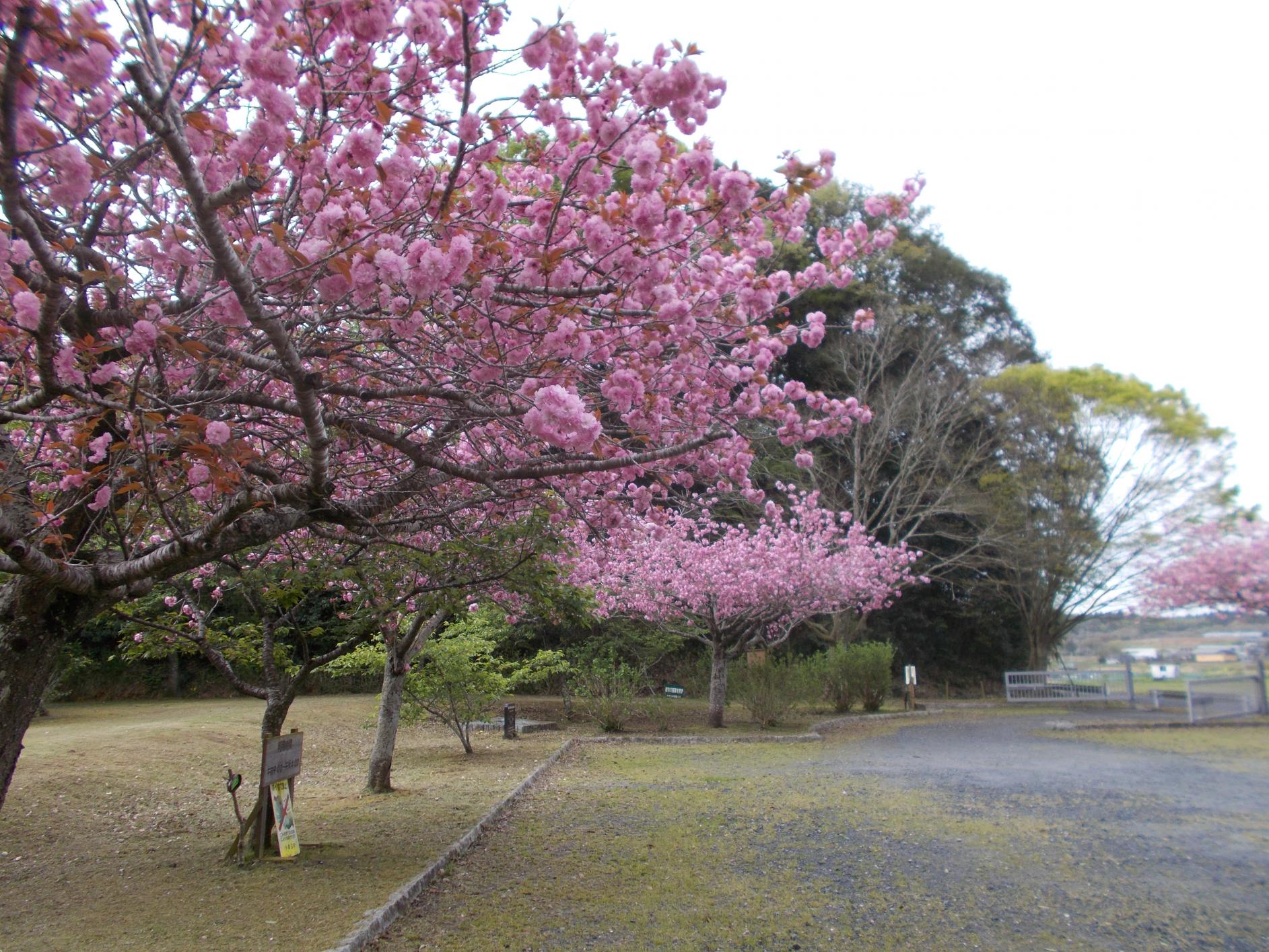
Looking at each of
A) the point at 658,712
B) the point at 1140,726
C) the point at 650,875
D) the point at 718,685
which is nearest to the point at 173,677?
the point at 658,712

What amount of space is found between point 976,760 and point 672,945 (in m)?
7.40

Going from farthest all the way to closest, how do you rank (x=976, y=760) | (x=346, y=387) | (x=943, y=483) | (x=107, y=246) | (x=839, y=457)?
1. (x=839, y=457)
2. (x=943, y=483)
3. (x=976, y=760)
4. (x=107, y=246)
5. (x=346, y=387)

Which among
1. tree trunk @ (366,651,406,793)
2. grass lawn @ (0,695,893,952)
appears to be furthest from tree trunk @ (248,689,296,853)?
tree trunk @ (366,651,406,793)

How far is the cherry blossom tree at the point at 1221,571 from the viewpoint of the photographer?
43.2 feet

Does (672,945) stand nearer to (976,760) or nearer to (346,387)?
(346,387)

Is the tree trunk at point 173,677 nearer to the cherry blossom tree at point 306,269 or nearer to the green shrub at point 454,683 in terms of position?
the green shrub at point 454,683

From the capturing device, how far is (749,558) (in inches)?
529

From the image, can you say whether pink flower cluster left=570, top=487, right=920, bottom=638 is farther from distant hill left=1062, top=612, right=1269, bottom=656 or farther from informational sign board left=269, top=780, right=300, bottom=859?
informational sign board left=269, top=780, right=300, bottom=859

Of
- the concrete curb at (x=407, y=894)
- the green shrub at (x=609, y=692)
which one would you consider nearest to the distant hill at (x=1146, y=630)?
the green shrub at (x=609, y=692)

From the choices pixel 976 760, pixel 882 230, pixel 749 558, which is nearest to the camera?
pixel 882 230

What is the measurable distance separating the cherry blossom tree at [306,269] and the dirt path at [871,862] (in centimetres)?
220

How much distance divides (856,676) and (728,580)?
454 cm

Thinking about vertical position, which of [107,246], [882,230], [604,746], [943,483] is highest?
[943,483]

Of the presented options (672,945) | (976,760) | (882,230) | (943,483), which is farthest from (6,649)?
(943,483)
